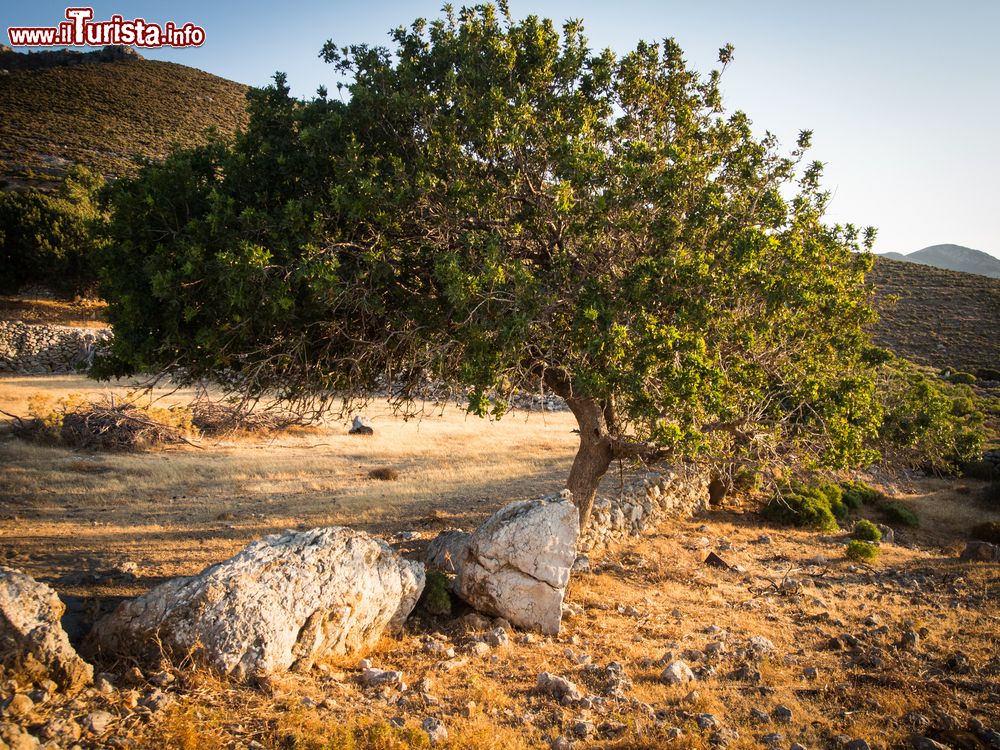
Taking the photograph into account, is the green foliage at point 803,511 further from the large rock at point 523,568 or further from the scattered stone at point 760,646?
the large rock at point 523,568

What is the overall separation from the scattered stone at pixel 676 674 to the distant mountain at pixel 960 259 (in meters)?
156

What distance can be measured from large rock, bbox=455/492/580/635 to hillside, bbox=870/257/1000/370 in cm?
4149

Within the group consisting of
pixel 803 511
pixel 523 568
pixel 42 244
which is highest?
pixel 42 244

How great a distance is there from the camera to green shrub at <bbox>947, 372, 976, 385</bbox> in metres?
38.5

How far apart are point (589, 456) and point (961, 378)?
39.0 meters

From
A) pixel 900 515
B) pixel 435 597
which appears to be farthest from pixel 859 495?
pixel 435 597

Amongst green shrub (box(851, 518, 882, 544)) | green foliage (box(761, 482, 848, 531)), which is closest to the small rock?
green foliage (box(761, 482, 848, 531))

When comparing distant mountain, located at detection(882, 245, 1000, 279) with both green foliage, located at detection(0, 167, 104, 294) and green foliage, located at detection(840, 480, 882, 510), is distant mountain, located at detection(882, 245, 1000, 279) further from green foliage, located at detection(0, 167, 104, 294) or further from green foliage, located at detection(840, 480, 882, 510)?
green foliage, located at detection(0, 167, 104, 294)

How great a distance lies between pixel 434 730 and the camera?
6059mm

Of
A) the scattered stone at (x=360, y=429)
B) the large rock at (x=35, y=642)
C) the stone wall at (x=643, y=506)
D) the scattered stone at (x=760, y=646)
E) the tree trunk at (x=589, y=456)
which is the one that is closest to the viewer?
the large rock at (x=35, y=642)

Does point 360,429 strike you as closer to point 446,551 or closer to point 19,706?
point 446,551

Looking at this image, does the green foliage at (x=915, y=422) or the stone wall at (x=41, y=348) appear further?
the stone wall at (x=41, y=348)

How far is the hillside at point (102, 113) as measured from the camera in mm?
50406

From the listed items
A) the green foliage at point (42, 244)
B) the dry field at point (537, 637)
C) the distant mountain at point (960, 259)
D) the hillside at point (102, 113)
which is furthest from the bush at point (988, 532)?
the distant mountain at point (960, 259)
